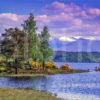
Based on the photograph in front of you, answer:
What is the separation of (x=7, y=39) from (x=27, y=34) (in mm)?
14620

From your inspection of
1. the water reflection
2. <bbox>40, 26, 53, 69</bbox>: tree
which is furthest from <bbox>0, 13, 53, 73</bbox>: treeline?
the water reflection

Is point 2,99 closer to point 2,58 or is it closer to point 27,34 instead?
point 27,34

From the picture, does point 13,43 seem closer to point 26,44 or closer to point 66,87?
point 26,44

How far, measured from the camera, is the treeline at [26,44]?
391ft

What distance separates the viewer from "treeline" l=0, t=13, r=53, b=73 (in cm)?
11931

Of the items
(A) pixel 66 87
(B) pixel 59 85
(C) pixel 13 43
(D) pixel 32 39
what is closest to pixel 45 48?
(D) pixel 32 39


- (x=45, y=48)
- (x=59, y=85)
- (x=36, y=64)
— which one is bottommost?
(x=59, y=85)

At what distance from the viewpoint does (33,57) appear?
445ft

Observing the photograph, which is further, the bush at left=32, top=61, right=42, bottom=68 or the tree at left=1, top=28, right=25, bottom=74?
the bush at left=32, top=61, right=42, bottom=68

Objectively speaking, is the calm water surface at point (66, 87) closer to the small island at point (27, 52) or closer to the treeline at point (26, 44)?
the small island at point (27, 52)

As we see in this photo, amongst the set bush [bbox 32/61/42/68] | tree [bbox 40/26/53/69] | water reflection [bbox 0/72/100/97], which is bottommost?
water reflection [bbox 0/72/100/97]

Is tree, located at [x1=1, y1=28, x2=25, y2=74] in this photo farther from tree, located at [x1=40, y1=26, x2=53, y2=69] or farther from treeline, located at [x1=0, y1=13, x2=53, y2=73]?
tree, located at [x1=40, y1=26, x2=53, y2=69]

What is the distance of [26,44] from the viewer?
12606 cm

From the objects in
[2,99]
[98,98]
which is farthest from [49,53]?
[2,99]
